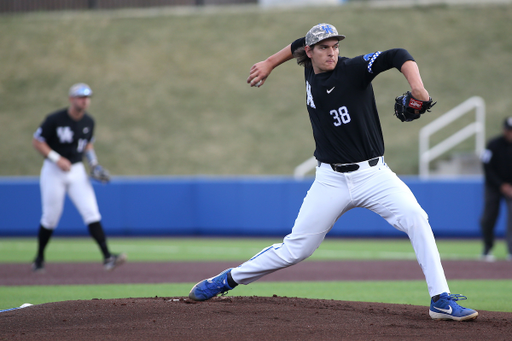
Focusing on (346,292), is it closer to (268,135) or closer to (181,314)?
(181,314)

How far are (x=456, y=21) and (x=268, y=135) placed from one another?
1134cm

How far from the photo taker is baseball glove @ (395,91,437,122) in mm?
4402

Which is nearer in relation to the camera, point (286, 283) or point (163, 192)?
point (286, 283)

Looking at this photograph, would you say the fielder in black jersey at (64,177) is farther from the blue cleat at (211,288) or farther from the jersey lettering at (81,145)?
the blue cleat at (211,288)

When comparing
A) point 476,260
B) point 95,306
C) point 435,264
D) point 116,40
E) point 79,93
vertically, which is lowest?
point 476,260

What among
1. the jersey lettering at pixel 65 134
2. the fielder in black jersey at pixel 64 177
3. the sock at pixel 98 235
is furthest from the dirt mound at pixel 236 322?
the jersey lettering at pixel 65 134

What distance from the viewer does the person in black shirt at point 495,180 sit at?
419 inches

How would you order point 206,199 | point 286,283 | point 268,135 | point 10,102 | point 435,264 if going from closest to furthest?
point 435,264 → point 286,283 → point 206,199 → point 268,135 → point 10,102

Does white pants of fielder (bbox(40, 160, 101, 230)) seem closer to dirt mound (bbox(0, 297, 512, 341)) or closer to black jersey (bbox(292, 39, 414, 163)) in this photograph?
dirt mound (bbox(0, 297, 512, 341))

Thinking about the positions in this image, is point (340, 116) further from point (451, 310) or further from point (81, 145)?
point (81, 145)

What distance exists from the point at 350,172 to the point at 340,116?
0.46m

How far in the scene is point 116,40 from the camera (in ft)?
93.6

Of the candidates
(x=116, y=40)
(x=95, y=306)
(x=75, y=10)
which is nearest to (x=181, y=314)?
(x=95, y=306)

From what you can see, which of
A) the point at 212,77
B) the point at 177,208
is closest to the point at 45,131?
the point at 177,208
